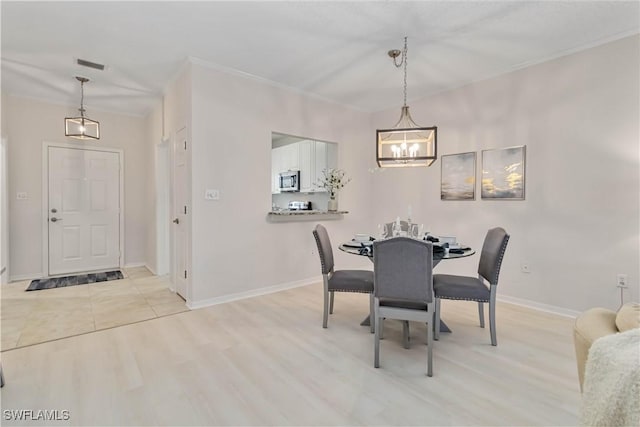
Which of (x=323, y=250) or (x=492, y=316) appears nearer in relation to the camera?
(x=492, y=316)

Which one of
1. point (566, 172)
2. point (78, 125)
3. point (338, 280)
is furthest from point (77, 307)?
point (566, 172)

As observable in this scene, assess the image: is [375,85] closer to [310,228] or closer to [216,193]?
[310,228]

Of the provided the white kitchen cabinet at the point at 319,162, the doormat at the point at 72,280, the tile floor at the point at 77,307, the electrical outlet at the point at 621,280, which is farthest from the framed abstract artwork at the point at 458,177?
the doormat at the point at 72,280

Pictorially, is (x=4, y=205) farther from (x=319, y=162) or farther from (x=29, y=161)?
(x=319, y=162)

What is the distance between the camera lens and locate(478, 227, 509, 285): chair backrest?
8.25 feet

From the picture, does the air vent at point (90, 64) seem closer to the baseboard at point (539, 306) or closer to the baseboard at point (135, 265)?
the baseboard at point (135, 265)

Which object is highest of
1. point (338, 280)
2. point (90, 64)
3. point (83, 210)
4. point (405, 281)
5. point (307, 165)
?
point (90, 64)

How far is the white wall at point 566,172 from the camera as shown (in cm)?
291

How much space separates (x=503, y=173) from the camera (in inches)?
146

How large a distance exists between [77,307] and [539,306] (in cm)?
521

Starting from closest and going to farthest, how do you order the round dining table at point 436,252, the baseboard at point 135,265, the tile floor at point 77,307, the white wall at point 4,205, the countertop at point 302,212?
1. the round dining table at point 436,252
2. the tile floor at point 77,307
3. the countertop at point 302,212
4. the white wall at point 4,205
5. the baseboard at point 135,265

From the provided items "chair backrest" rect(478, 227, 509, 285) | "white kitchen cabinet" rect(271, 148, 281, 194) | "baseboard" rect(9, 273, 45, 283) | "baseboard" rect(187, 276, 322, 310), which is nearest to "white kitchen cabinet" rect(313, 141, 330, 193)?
"white kitchen cabinet" rect(271, 148, 281, 194)

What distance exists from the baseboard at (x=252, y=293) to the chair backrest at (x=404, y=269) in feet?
6.99

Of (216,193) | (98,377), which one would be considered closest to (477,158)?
(216,193)
